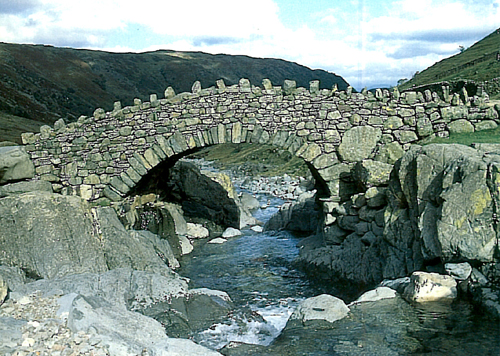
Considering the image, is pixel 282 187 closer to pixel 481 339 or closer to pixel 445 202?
pixel 445 202

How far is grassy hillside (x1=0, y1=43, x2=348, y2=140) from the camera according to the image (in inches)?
1855

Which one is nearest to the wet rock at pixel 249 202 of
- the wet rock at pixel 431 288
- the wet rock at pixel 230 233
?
the wet rock at pixel 230 233

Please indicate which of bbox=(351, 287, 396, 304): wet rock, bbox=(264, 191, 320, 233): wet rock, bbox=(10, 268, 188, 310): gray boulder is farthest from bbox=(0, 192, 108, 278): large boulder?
bbox=(264, 191, 320, 233): wet rock

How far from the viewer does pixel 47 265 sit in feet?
30.3

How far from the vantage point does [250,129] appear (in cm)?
1336

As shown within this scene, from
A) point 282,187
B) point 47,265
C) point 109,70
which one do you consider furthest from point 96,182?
point 109,70

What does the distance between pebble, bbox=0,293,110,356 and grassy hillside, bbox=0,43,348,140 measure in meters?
25.0

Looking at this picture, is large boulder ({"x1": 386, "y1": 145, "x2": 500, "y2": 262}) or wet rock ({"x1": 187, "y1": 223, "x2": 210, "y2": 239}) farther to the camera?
wet rock ({"x1": 187, "y1": 223, "x2": 210, "y2": 239})

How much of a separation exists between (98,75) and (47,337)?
7045cm

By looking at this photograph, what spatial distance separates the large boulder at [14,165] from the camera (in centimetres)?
1333

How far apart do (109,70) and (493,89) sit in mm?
62626

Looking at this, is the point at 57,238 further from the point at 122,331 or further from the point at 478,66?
the point at 478,66

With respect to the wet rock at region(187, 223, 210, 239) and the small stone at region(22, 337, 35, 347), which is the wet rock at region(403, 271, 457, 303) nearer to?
the small stone at region(22, 337, 35, 347)

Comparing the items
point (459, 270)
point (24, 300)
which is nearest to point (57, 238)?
point (24, 300)
